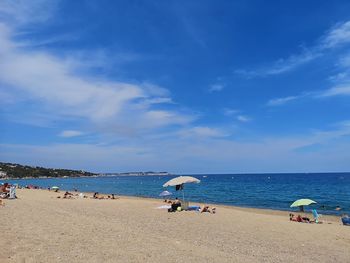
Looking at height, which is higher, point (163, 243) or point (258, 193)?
point (258, 193)

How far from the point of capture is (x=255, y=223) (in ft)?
59.9

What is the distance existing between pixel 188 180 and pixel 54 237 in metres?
13.8

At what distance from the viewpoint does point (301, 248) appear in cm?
1193

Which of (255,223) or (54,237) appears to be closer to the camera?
(54,237)

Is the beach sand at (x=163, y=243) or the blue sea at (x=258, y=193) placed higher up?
the blue sea at (x=258, y=193)

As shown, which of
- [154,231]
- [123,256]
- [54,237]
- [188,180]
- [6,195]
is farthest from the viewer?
[6,195]

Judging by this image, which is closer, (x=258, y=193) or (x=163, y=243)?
(x=163, y=243)

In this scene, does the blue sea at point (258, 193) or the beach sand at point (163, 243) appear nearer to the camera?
the beach sand at point (163, 243)

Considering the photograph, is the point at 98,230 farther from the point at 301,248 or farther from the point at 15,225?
the point at 301,248

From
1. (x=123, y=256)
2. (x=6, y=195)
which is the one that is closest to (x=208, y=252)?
(x=123, y=256)

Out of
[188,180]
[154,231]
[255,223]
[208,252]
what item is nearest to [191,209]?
[188,180]

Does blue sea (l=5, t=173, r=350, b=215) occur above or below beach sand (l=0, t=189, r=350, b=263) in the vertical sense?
above

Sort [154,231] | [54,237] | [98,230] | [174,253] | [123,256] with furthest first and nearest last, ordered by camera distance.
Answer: [154,231] → [98,230] → [54,237] → [174,253] → [123,256]

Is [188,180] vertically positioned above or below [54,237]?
above
